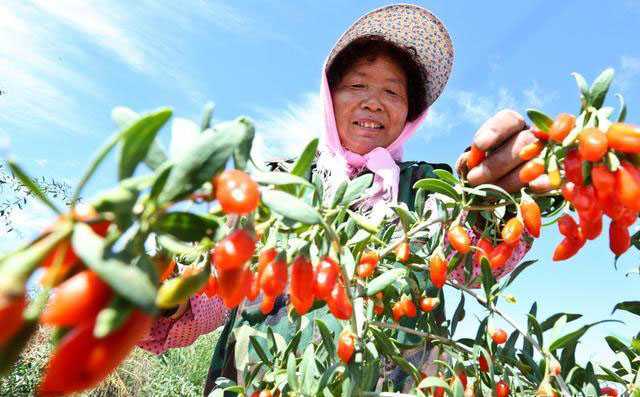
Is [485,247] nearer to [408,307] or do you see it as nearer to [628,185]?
[408,307]

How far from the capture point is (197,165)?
22.9 inches

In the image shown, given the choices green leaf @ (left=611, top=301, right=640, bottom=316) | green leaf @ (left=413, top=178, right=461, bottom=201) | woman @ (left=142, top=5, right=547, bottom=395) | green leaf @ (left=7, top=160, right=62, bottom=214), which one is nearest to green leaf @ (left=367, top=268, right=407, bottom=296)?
green leaf @ (left=413, top=178, right=461, bottom=201)

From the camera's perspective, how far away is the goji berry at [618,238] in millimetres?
1062

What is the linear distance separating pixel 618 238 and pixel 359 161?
76.6 inches

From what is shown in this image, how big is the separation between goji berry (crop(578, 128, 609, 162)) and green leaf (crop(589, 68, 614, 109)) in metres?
0.12

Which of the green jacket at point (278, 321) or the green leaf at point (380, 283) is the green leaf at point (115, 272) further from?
the green jacket at point (278, 321)

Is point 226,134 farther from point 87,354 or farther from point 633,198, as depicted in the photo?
point 633,198

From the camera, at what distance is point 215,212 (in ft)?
2.36

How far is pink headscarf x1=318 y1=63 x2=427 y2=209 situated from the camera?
2628mm

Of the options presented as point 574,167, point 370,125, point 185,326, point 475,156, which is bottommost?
point 185,326

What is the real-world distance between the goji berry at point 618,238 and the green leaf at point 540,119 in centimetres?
24

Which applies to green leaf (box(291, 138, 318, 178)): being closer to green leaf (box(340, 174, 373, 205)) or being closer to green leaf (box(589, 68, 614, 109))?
green leaf (box(340, 174, 373, 205))

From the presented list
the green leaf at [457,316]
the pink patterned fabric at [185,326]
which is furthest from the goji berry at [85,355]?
the pink patterned fabric at [185,326]

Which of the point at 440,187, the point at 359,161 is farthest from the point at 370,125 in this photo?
the point at 440,187
